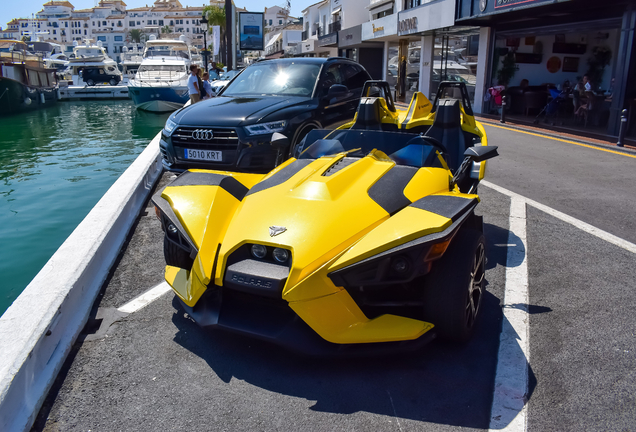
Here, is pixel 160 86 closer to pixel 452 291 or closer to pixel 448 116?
pixel 448 116

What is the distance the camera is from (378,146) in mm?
3943

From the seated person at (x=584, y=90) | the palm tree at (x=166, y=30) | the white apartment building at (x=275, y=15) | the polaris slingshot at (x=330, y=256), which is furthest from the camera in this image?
the palm tree at (x=166, y=30)

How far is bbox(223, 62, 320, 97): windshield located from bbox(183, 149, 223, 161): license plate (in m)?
1.52

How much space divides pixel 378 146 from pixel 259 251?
159cm

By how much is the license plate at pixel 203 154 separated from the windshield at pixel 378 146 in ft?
8.53

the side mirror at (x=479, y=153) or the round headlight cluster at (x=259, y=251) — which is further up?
the side mirror at (x=479, y=153)

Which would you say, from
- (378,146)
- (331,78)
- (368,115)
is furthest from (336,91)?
(378,146)

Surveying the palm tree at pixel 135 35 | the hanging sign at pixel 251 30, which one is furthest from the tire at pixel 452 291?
the palm tree at pixel 135 35

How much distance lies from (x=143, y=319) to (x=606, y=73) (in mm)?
19065

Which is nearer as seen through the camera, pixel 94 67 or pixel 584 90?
pixel 584 90

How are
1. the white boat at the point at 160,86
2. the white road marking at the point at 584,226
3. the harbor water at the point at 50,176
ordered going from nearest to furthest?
the white road marking at the point at 584,226 < the harbor water at the point at 50,176 < the white boat at the point at 160,86

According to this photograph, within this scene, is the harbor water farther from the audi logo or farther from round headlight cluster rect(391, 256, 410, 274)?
round headlight cluster rect(391, 256, 410, 274)

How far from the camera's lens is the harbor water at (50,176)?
546 centimetres

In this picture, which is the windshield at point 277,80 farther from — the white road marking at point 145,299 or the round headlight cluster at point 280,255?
the round headlight cluster at point 280,255
